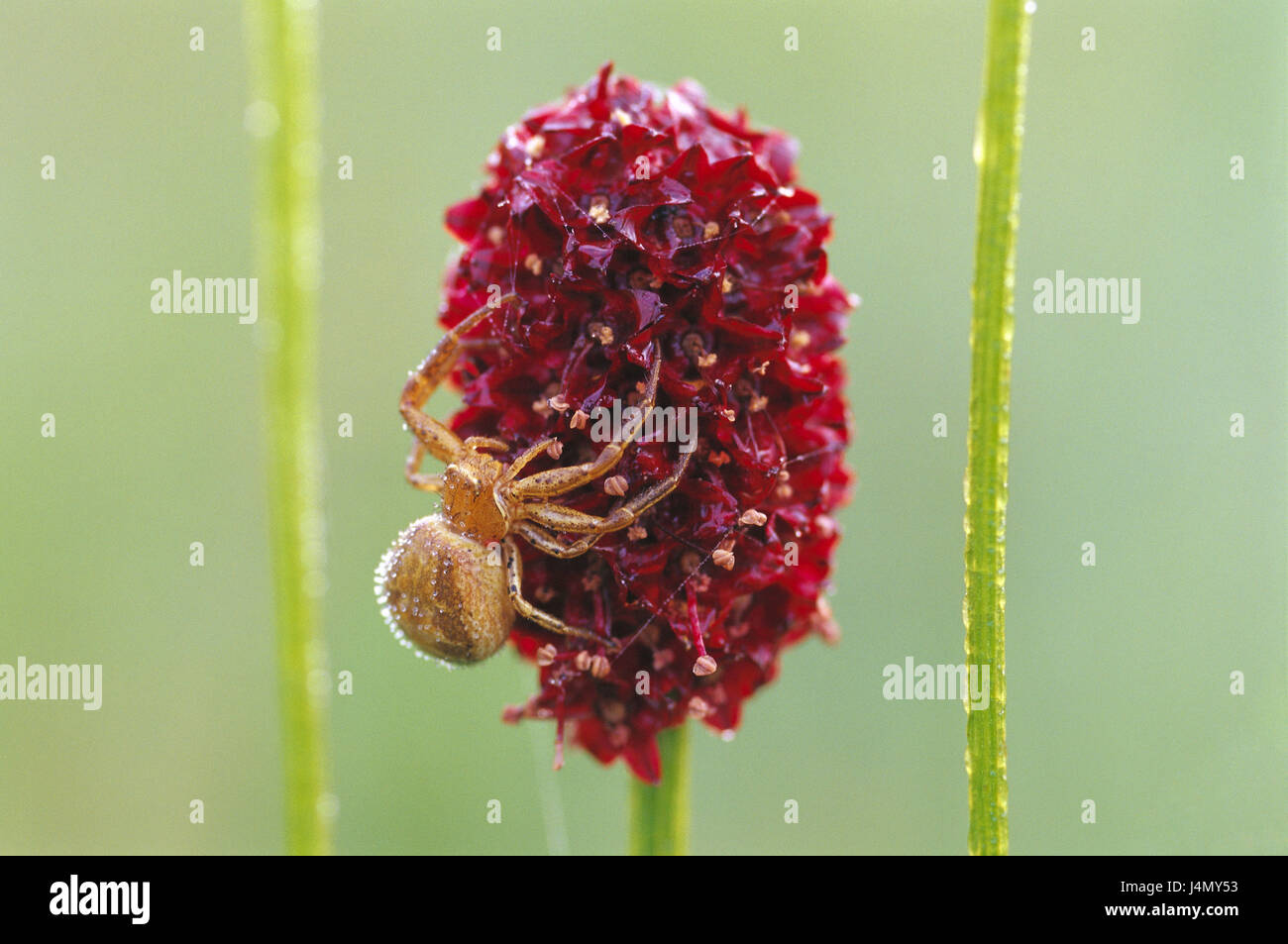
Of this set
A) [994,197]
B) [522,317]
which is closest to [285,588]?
[522,317]

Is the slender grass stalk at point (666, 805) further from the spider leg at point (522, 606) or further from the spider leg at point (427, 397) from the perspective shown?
the spider leg at point (427, 397)

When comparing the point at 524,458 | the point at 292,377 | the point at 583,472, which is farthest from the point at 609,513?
the point at 292,377

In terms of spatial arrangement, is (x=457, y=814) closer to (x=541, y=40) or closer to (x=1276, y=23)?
(x=541, y=40)

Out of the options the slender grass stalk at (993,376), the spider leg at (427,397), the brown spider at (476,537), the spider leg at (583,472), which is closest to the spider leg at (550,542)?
A: the brown spider at (476,537)

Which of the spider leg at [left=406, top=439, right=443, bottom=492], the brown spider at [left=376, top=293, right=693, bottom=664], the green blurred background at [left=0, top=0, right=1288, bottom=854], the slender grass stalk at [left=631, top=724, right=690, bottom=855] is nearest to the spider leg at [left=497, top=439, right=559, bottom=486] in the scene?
the brown spider at [left=376, top=293, right=693, bottom=664]

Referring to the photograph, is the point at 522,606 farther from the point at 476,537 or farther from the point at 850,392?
the point at 850,392
